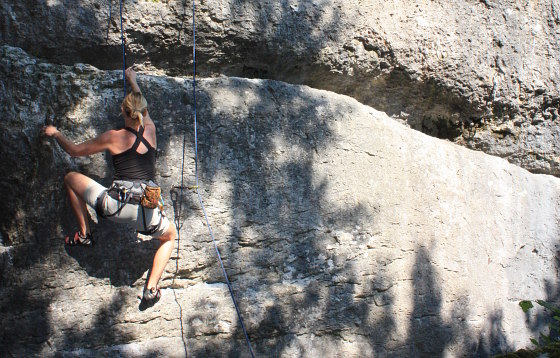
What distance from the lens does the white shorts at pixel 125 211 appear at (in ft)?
11.9

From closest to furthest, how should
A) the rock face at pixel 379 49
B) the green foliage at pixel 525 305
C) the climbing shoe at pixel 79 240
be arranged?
the climbing shoe at pixel 79 240, the rock face at pixel 379 49, the green foliage at pixel 525 305

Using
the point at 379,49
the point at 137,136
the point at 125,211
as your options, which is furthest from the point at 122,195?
the point at 379,49

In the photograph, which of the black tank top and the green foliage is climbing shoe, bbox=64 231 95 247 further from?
the green foliage

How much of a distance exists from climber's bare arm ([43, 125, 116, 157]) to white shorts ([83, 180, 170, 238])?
0.24m

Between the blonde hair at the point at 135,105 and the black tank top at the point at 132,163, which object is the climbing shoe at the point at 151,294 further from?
the blonde hair at the point at 135,105

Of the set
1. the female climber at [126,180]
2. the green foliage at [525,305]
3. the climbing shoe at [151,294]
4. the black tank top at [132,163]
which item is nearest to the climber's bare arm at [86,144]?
the female climber at [126,180]

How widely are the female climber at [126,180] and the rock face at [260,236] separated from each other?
18cm

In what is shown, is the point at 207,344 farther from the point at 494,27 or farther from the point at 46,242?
the point at 494,27

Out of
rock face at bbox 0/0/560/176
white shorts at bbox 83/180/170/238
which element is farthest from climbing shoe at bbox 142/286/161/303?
rock face at bbox 0/0/560/176

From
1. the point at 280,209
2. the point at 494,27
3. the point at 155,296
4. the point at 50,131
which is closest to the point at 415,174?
the point at 280,209

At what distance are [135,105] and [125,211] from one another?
0.74 metres

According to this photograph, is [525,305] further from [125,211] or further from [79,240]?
[79,240]

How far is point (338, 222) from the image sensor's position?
4387mm

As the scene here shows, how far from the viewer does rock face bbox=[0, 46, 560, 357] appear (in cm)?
382
